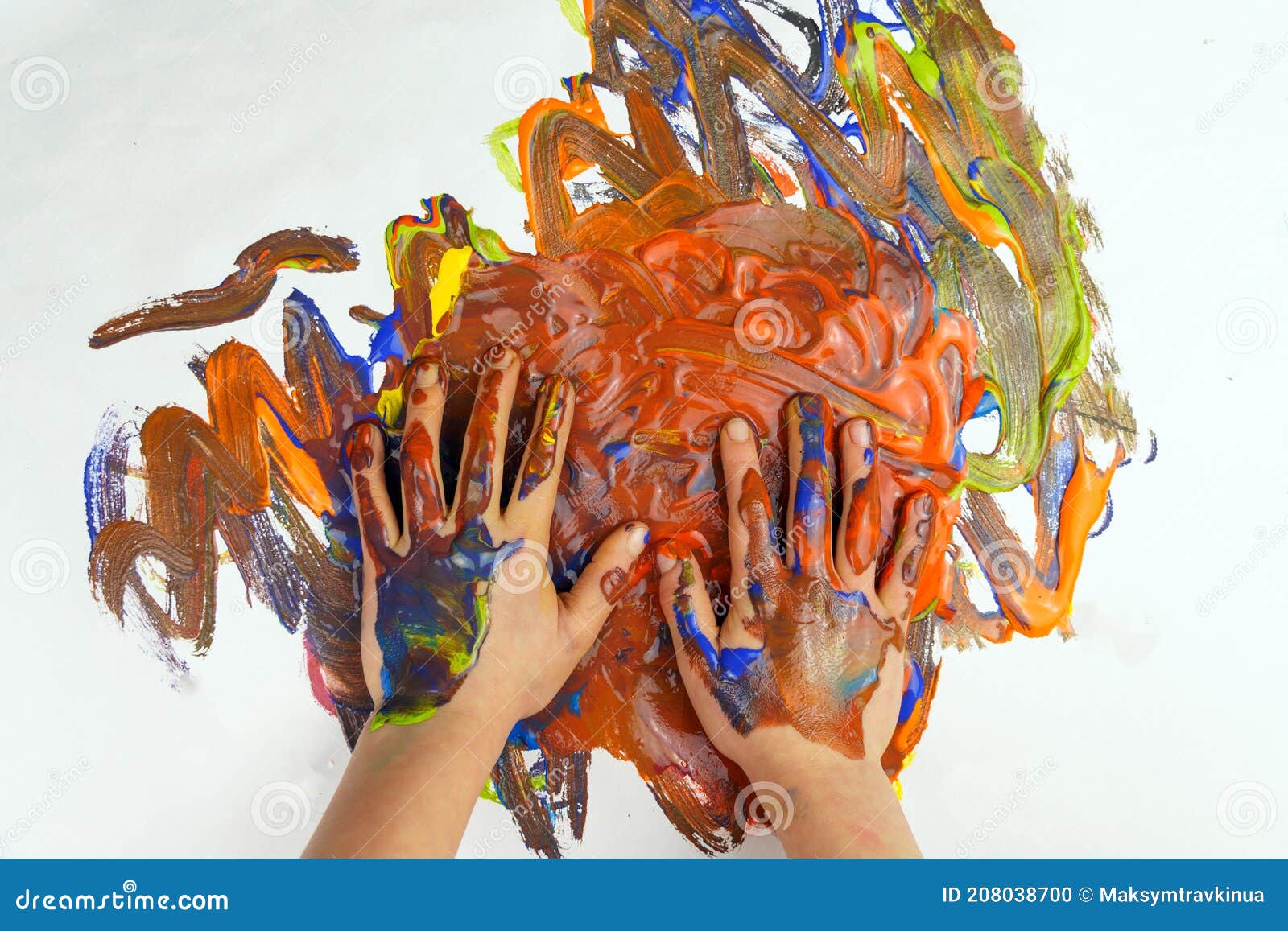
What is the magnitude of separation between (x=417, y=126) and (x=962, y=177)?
1.14 meters

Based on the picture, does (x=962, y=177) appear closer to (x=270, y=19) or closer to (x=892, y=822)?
(x=892, y=822)

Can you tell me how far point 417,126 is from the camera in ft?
5.74

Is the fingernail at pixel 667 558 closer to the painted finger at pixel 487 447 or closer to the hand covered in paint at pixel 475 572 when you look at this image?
the hand covered in paint at pixel 475 572

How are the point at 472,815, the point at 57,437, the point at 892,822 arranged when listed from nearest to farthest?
the point at 892,822, the point at 472,815, the point at 57,437

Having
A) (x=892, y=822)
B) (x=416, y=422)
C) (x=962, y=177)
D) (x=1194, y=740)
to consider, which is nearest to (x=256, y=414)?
(x=416, y=422)

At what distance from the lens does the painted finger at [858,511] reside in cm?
159

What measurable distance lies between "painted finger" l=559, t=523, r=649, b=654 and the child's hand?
58 millimetres

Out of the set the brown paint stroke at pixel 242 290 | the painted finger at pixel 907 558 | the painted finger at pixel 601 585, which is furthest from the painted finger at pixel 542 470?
the painted finger at pixel 907 558

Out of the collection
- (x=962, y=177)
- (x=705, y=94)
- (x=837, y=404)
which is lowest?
(x=837, y=404)

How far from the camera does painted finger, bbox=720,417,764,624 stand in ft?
5.11

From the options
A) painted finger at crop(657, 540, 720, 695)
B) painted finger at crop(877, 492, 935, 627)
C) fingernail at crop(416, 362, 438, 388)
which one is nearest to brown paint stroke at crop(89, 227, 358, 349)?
fingernail at crop(416, 362, 438, 388)

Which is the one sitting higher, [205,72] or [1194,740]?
[205,72]

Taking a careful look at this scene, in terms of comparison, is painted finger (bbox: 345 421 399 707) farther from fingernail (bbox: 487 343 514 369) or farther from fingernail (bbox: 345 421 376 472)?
fingernail (bbox: 487 343 514 369)

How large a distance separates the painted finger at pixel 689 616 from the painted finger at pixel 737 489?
58 millimetres
